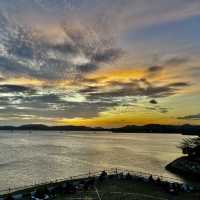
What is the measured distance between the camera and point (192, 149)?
9438 cm

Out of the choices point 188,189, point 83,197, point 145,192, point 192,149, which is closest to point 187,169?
point 192,149

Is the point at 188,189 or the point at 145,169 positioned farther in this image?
the point at 145,169

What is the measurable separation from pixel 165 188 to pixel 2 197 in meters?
26.0

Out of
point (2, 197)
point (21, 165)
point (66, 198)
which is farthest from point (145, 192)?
point (21, 165)

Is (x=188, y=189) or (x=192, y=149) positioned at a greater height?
(x=192, y=149)

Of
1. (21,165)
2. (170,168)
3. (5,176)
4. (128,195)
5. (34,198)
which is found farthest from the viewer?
(21,165)

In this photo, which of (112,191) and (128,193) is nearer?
(128,193)

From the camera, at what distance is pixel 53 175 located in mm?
80500

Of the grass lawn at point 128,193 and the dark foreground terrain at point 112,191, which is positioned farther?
the grass lawn at point 128,193

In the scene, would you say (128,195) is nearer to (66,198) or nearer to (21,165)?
(66,198)

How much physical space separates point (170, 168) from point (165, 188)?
153 feet

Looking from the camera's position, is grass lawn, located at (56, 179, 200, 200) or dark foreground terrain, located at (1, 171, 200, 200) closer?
dark foreground terrain, located at (1, 171, 200, 200)

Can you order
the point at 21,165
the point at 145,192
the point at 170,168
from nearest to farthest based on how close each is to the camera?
1. the point at 145,192
2. the point at 170,168
3. the point at 21,165

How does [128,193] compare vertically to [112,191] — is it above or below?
below
